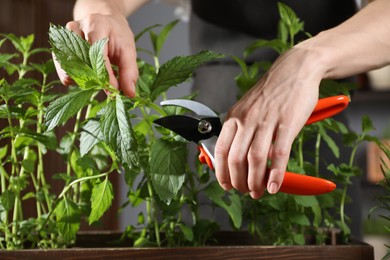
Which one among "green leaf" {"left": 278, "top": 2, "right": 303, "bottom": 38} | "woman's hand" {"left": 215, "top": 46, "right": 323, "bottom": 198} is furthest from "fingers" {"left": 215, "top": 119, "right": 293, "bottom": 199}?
"green leaf" {"left": 278, "top": 2, "right": 303, "bottom": 38}

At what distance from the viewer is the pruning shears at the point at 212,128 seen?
0.63m

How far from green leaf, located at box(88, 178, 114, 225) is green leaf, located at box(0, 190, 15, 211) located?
0.35 feet

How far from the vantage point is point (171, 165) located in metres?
0.71

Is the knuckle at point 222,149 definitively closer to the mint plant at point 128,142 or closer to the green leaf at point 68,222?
the mint plant at point 128,142

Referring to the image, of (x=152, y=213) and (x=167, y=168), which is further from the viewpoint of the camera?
(x=152, y=213)

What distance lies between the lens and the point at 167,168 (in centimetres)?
71

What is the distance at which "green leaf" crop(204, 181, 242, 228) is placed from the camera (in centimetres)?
80

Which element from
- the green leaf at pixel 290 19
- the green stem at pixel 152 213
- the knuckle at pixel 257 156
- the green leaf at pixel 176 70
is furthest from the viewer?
the green leaf at pixel 290 19

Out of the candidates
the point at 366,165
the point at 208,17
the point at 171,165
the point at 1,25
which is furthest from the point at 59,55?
the point at 366,165

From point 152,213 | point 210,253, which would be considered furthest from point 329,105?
point 152,213

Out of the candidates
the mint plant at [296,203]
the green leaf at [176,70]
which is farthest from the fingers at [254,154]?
the mint plant at [296,203]

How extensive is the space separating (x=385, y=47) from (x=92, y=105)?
376 mm

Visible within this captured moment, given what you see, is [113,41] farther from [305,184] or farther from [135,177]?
[305,184]

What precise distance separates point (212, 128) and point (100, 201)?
16 centimetres
